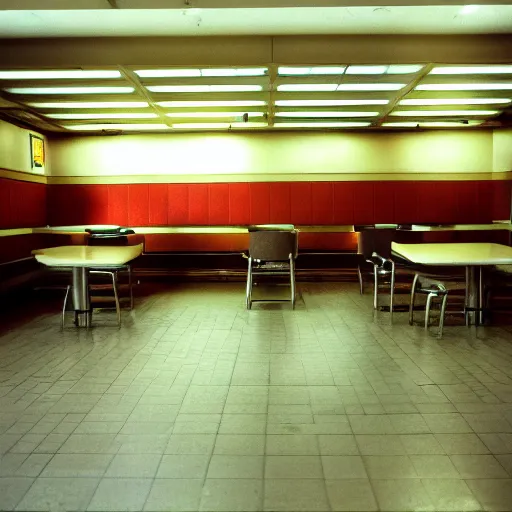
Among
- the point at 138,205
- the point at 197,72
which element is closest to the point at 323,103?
the point at 197,72

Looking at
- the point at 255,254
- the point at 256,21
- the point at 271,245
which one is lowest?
the point at 255,254

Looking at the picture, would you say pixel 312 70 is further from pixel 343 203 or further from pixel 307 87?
pixel 343 203

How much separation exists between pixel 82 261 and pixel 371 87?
14.1 ft

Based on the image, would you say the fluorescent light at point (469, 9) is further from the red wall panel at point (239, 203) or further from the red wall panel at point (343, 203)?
the red wall panel at point (239, 203)

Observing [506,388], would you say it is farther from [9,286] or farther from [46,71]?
[9,286]

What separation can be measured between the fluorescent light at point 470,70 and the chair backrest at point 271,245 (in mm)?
2542

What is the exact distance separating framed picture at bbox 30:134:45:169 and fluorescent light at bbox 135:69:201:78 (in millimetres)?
3909

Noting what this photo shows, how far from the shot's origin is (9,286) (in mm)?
7281

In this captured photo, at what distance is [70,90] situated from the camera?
6.69 metres

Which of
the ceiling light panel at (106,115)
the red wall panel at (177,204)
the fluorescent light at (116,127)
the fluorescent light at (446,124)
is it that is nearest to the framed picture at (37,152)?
the fluorescent light at (116,127)

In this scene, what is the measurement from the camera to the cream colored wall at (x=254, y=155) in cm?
986

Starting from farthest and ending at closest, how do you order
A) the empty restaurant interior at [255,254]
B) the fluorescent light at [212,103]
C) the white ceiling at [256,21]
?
the fluorescent light at [212,103]
the white ceiling at [256,21]
the empty restaurant interior at [255,254]

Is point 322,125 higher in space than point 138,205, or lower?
higher

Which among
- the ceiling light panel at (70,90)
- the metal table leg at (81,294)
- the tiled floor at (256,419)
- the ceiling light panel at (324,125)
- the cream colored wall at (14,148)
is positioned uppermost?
the ceiling light panel at (70,90)
